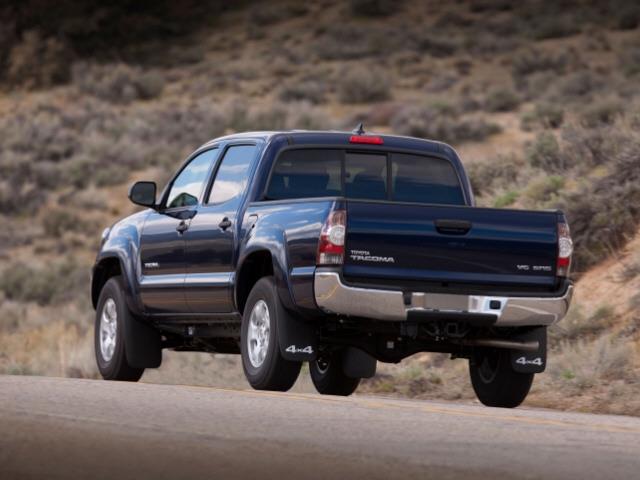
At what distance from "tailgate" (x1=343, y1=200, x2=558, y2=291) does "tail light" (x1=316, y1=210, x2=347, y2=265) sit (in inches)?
1.9

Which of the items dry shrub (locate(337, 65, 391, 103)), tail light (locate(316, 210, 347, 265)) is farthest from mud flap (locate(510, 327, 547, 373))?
dry shrub (locate(337, 65, 391, 103))

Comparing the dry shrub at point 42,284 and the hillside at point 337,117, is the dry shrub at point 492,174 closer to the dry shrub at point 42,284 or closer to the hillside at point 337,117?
the hillside at point 337,117

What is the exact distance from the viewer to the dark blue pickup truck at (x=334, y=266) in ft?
37.4

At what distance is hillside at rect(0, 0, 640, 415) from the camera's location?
17.2m

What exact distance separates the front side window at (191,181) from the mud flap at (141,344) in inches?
44.4

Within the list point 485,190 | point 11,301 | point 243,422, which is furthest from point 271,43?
point 243,422

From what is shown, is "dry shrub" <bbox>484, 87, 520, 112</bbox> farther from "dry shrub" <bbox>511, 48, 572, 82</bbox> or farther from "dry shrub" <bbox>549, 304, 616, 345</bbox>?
"dry shrub" <bbox>549, 304, 616, 345</bbox>

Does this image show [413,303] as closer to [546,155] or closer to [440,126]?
[546,155]

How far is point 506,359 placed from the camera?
12.6 metres

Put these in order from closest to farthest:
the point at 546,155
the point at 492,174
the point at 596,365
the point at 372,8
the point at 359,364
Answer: the point at 359,364
the point at 596,365
the point at 546,155
the point at 492,174
the point at 372,8

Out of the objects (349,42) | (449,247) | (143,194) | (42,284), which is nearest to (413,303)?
(449,247)

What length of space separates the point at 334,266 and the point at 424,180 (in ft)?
7.93

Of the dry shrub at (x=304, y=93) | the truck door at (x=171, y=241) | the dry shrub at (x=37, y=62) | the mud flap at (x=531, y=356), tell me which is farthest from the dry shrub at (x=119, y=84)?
the mud flap at (x=531, y=356)

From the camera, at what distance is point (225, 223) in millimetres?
12945
